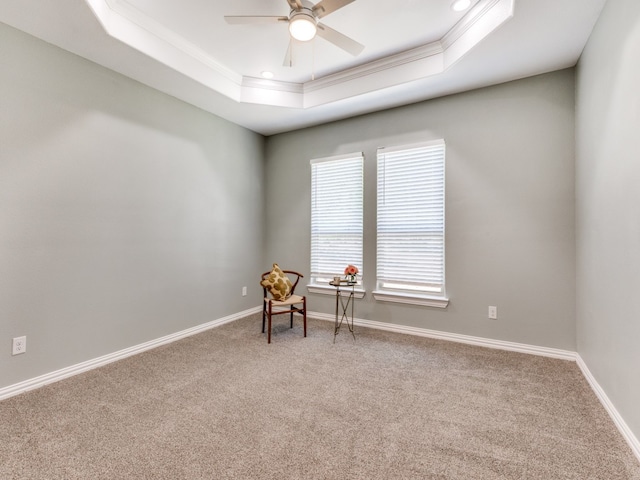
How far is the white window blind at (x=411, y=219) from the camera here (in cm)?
342

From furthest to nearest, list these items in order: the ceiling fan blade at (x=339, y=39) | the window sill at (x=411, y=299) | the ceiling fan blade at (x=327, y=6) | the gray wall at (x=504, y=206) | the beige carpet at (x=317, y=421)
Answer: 1. the window sill at (x=411, y=299)
2. the gray wall at (x=504, y=206)
3. the ceiling fan blade at (x=339, y=39)
4. the ceiling fan blade at (x=327, y=6)
5. the beige carpet at (x=317, y=421)

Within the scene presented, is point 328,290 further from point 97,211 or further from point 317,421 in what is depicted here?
point 97,211

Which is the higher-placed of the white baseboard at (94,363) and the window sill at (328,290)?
the window sill at (328,290)

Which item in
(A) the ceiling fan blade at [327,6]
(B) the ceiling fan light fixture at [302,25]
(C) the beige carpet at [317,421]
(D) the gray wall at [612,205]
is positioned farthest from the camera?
(B) the ceiling fan light fixture at [302,25]

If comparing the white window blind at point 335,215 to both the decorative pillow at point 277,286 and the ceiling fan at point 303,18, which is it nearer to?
the decorative pillow at point 277,286

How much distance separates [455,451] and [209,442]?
54.5 inches

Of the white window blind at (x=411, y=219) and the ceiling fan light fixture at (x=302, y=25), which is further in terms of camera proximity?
the white window blind at (x=411, y=219)

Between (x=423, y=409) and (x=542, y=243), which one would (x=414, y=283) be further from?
(x=423, y=409)

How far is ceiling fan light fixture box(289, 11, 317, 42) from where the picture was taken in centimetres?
201

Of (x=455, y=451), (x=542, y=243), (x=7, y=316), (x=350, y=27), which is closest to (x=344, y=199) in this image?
(x=350, y=27)

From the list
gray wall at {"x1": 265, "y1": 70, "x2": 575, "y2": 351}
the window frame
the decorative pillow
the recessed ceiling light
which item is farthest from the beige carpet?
the recessed ceiling light

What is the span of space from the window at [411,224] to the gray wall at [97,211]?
2.13 metres

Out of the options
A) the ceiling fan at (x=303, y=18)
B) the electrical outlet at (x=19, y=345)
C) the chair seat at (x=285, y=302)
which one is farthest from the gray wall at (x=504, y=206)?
the electrical outlet at (x=19, y=345)

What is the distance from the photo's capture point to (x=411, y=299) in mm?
3525
